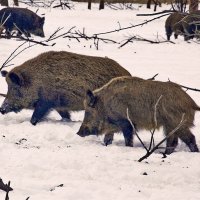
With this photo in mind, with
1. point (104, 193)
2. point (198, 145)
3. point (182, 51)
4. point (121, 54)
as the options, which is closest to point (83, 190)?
point (104, 193)

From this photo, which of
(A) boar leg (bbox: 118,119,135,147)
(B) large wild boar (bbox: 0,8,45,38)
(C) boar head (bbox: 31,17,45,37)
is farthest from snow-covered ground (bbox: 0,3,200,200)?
(B) large wild boar (bbox: 0,8,45,38)

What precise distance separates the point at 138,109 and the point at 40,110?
174 centimetres

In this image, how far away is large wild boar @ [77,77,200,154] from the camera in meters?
6.36

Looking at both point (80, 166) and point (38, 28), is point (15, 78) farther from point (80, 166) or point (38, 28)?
point (38, 28)

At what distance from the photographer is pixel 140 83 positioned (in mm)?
6703

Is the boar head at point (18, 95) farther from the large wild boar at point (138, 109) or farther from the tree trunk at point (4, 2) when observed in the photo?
the tree trunk at point (4, 2)

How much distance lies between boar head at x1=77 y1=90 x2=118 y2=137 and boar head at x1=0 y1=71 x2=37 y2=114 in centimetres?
125

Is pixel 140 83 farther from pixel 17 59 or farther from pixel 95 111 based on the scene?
pixel 17 59

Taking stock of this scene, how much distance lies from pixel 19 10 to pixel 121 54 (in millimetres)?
6062

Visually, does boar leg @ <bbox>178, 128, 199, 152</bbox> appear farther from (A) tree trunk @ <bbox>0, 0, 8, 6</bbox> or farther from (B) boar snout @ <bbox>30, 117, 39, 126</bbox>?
(A) tree trunk @ <bbox>0, 0, 8, 6</bbox>

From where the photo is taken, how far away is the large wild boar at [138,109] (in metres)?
6.36

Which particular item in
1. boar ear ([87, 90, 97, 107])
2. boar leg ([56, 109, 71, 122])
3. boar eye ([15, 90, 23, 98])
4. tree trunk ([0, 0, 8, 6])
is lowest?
tree trunk ([0, 0, 8, 6])

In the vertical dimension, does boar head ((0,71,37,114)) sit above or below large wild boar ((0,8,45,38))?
above

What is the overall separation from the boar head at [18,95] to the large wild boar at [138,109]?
125 cm
